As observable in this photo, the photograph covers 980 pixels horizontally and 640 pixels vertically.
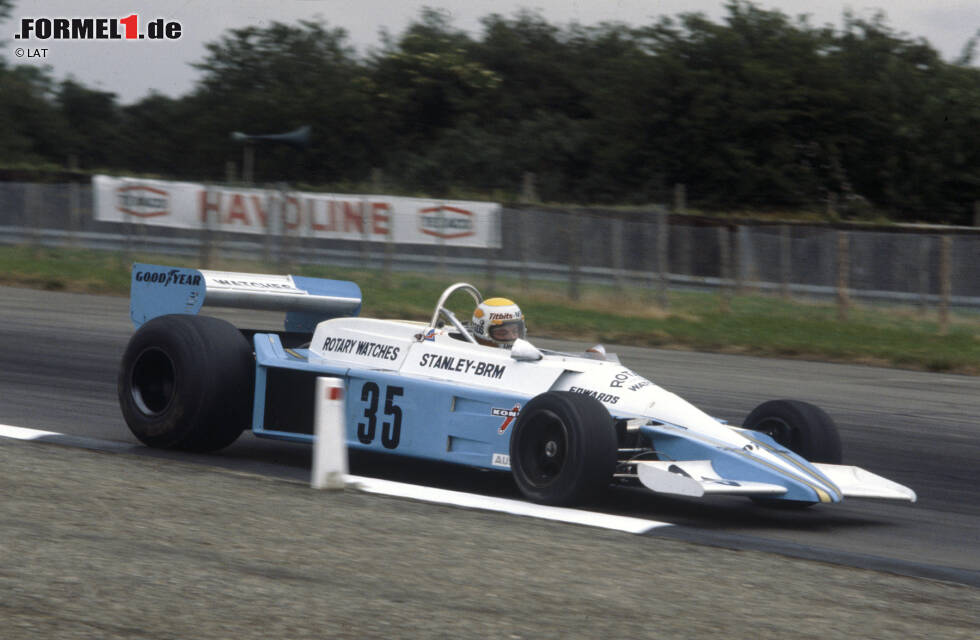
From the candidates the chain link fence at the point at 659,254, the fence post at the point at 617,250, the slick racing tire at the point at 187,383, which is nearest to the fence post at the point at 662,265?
the chain link fence at the point at 659,254

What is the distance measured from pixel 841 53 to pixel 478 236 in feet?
59.3

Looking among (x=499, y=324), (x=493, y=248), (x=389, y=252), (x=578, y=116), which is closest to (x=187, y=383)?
(x=499, y=324)

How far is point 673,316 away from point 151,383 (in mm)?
12634

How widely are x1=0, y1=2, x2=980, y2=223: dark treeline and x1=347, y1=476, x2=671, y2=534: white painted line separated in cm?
2748

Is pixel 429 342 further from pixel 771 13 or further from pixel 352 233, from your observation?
pixel 771 13

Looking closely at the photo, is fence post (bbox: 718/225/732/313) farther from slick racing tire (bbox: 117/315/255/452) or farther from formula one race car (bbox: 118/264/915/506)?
slick racing tire (bbox: 117/315/255/452)

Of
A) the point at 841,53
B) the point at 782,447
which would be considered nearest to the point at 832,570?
the point at 782,447

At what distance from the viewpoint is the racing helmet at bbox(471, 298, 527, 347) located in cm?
802

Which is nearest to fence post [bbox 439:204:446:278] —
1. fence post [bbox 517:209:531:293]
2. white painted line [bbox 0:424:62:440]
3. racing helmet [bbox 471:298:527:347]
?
fence post [bbox 517:209:531:293]

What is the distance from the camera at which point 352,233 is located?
23719 millimetres

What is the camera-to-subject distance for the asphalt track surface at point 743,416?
6805mm

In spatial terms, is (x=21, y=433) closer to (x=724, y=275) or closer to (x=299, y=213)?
(x=724, y=275)

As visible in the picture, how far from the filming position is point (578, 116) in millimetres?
48062

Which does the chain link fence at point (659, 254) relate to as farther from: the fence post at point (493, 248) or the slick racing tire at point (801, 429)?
the slick racing tire at point (801, 429)
